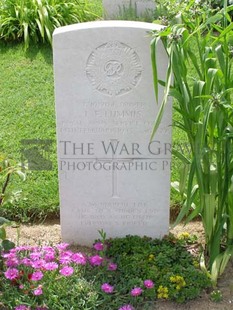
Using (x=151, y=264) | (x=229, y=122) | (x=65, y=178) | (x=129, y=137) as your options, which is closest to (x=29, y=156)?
(x=65, y=178)

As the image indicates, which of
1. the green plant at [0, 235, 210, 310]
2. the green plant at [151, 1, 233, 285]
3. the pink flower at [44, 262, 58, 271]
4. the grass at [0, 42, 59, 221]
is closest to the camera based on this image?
the green plant at [151, 1, 233, 285]

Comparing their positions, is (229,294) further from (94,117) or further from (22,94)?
(22,94)

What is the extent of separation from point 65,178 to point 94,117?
43 cm

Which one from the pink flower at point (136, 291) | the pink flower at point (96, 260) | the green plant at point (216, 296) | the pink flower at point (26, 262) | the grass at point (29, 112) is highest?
the grass at point (29, 112)

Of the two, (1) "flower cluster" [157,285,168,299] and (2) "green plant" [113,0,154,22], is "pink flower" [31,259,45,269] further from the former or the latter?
(2) "green plant" [113,0,154,22]

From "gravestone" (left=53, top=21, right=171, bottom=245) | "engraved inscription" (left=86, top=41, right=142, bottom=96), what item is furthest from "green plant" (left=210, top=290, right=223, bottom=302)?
"engraved inscription" (left=86, top=41, right=142, bottom=96)

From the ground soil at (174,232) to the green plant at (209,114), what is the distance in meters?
0.10

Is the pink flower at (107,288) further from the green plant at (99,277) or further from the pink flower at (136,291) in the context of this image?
the pink flower at (136,291)

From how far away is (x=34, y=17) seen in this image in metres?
6.68

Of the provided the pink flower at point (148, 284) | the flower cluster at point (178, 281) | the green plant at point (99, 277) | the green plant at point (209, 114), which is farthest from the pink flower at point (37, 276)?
the green plant at point (209, 114)

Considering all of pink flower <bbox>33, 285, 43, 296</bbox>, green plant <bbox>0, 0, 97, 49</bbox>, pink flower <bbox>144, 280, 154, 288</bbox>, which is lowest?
pink flower <bbox>144, 280, 154, 288</bbox>

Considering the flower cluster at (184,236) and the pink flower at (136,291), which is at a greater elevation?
the flower cluster at (184,236)

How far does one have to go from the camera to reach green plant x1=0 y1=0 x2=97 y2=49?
652 centimetres

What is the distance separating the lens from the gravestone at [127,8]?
7021mm
